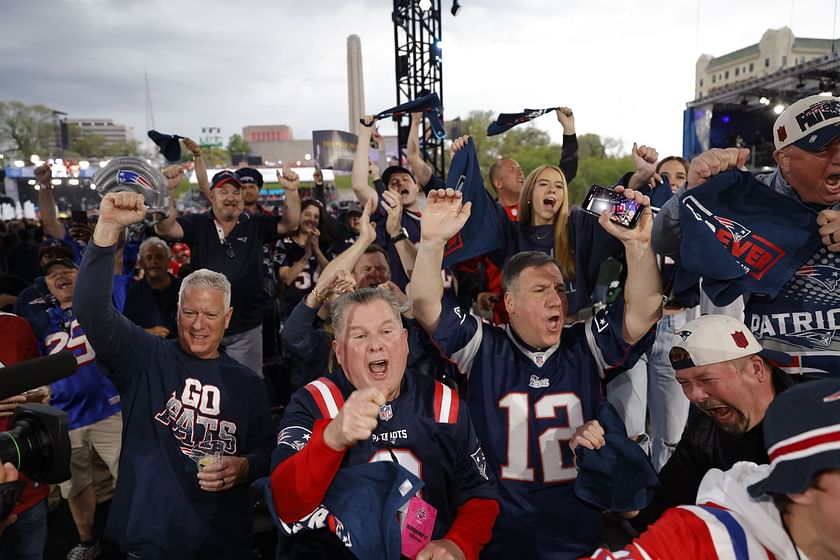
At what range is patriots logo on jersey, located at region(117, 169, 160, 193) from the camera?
8.32 feet

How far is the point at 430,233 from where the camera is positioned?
2.39 meters

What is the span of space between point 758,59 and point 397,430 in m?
70.7

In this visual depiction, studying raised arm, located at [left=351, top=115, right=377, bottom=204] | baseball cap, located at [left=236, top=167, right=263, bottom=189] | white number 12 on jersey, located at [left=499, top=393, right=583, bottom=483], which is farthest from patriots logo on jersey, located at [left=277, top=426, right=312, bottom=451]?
baseball cap, located at [left=236, top=167, right=263, bottom=189]

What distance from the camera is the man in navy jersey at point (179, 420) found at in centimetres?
225

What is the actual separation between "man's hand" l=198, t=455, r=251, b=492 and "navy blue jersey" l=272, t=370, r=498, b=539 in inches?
21.2

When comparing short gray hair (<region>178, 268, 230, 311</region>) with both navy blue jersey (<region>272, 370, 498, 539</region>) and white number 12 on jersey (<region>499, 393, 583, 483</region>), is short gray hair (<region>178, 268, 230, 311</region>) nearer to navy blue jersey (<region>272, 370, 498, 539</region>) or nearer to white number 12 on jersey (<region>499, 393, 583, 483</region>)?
navy blue jersey (<region>272, 370, 498, 539</region>)

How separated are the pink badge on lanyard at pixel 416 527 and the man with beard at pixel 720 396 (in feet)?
2.06

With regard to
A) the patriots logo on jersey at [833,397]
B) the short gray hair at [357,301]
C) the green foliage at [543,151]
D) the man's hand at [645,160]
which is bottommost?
the patriots logo on jersey at [833,397]

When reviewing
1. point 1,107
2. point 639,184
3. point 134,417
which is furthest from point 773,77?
point 1,107

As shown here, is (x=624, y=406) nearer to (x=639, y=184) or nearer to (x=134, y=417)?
(x=639, y=184)

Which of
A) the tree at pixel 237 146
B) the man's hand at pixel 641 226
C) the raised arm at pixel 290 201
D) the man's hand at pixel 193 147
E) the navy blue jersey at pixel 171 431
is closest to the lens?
the man's hand at pixel 641 226

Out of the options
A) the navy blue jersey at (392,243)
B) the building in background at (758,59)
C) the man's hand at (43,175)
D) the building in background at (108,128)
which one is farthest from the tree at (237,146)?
the navy blue jersey at (392,243)

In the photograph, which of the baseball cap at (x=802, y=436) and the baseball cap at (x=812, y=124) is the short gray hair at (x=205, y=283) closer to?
the baseball cap at (x=802, y=436)

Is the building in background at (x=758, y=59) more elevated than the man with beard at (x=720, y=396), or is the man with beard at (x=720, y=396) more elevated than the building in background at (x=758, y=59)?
Answer: the building in background at (x=758, y=59)
